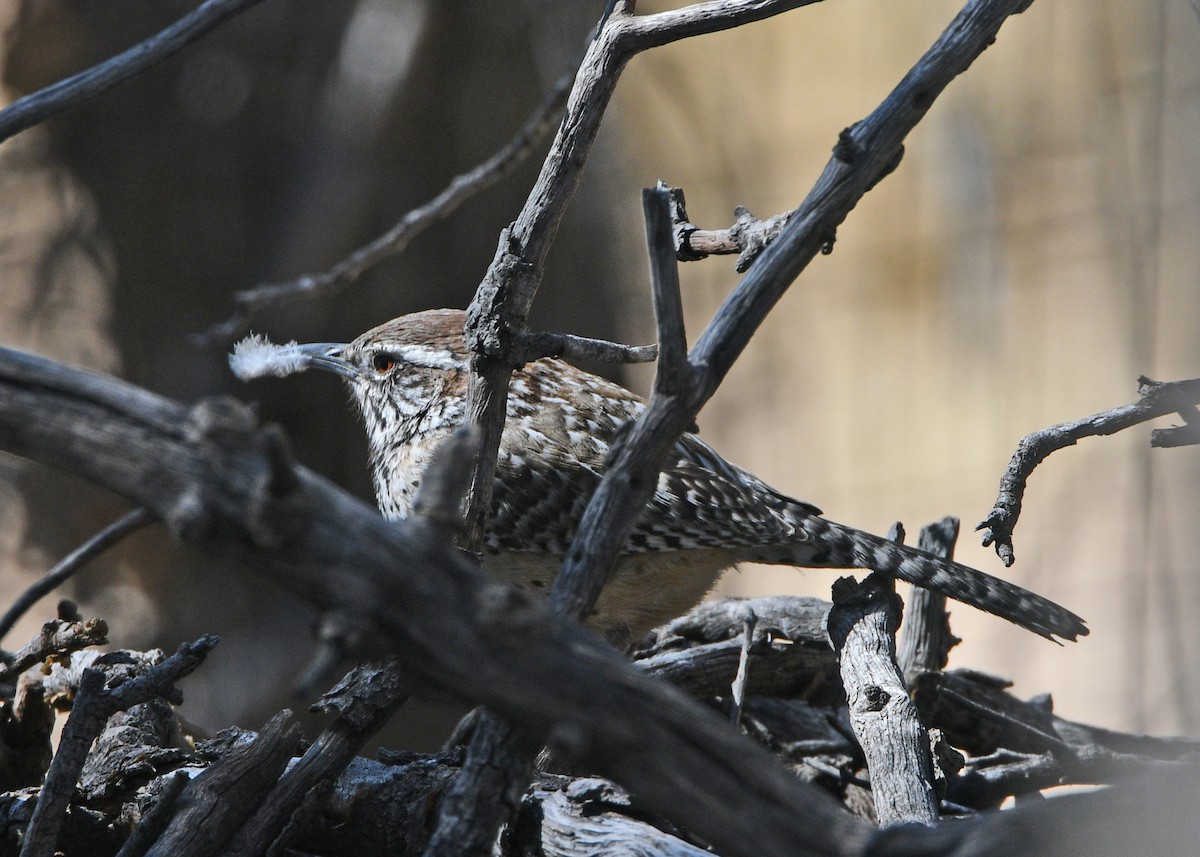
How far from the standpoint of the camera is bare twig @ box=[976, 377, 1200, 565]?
1.80 metres

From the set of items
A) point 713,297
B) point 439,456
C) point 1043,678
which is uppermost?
point 713,297

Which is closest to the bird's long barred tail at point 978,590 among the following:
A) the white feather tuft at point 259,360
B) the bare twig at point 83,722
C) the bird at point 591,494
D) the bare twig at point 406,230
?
the bird at point 591,494

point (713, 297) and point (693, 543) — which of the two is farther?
point (713, 297)

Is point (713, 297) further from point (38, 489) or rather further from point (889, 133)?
point (889, 133)

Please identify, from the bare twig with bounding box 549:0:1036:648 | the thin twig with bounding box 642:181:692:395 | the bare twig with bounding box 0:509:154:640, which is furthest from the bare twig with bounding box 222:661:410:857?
the thin twig with bounding box 642:181:692:395

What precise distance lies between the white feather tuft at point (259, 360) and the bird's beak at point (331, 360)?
197mm

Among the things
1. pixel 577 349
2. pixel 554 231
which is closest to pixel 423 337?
pixel 554 231

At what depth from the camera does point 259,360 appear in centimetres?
305

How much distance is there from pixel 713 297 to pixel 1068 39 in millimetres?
2404

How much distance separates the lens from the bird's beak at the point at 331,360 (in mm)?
3494

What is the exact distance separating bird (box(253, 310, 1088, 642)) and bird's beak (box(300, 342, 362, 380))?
3 cm

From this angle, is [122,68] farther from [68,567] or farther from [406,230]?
[68,567]

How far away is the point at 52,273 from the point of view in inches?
208

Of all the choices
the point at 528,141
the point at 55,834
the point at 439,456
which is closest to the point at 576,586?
the point at 439,456
